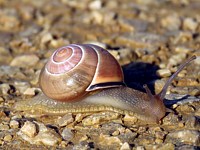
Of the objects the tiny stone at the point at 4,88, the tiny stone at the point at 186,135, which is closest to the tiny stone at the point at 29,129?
the tiny stone at the point at 4,88

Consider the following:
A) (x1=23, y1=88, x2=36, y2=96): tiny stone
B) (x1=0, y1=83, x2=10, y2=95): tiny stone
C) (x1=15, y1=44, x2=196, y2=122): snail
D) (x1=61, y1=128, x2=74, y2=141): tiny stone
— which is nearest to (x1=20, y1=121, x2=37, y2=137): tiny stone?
(x1=61, y1=128, x2=74, y2=141): tiny stone

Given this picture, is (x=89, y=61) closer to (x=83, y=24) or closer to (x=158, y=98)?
(x=158, y=98)

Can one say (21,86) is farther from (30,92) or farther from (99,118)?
(99,118)

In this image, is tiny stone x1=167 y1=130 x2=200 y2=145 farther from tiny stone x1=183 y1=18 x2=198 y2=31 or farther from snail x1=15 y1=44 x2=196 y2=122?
tiny stone x1=183 y1=18 x2=198 y2=31

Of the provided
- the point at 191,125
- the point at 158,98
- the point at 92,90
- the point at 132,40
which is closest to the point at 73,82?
the point at 92,90

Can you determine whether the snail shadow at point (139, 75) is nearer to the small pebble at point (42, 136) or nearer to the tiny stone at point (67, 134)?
the tiny stone at point (67, 134)

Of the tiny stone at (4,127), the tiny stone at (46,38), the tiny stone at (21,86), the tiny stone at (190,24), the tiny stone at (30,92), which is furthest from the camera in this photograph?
the tiny stone at (190,24)
